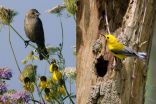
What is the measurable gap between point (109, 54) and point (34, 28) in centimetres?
115

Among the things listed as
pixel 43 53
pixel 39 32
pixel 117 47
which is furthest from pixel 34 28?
pixel 117 47

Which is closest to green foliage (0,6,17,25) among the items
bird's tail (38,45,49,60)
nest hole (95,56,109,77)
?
bird's tail (38,45,49,60)

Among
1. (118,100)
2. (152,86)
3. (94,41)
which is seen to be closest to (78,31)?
(94,41)

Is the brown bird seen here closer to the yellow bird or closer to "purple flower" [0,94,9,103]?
"purple flower" [0,94,9,103]

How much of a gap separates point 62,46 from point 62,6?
0.27 meters

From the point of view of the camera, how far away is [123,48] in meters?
4.16

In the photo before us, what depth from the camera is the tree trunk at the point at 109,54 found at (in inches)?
174

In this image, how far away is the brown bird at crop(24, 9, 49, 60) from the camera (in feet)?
17.6

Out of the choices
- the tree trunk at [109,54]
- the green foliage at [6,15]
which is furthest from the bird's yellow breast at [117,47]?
Result: the green foliage at [6,15]

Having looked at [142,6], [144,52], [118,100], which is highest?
[142,6]

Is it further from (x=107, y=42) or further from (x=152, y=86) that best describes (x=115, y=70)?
(x=152, y=86)

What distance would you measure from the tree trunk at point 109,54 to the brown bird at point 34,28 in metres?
0.68

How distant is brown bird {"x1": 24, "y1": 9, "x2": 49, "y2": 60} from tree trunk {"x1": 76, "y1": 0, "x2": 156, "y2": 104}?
0.68 m

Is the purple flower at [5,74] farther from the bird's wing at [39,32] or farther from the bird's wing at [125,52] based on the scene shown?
the bird's wing at [125,52]
